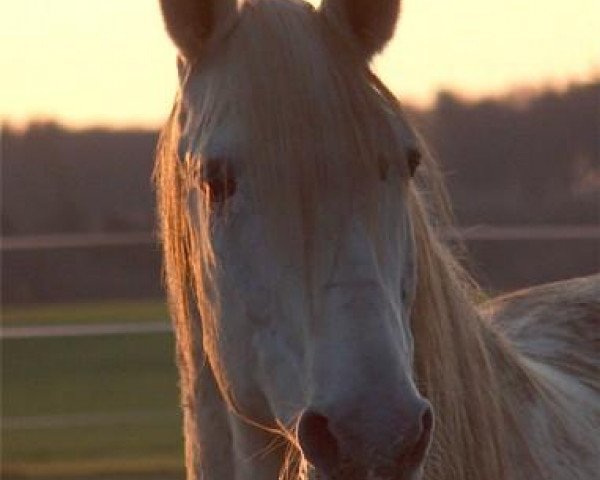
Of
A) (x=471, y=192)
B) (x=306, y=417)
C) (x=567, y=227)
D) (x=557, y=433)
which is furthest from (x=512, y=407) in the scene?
(x=471, y=192)

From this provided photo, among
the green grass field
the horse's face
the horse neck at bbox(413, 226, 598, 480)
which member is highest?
the horse's face

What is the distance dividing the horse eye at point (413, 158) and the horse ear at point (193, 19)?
0.42 m

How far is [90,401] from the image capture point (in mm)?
13414

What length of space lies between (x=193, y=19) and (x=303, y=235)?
51 cm

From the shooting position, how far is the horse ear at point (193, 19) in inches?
115

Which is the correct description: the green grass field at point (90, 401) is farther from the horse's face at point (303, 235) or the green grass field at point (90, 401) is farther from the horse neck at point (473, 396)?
the horse's face at point (303, 235)

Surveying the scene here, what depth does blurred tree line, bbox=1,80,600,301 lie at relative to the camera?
58.5 ft

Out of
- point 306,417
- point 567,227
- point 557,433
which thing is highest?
point 306,417

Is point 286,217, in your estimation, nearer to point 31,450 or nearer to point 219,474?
point 219,474

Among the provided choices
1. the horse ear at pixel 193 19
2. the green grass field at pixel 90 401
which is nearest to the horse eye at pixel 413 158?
the horse ear at pixel 193 19

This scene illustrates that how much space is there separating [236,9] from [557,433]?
1029 millimetres

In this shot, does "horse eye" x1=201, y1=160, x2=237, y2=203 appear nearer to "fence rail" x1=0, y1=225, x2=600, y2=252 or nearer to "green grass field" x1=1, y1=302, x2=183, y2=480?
"green grass field" x1=1, y1=302, x2=183, y2=480

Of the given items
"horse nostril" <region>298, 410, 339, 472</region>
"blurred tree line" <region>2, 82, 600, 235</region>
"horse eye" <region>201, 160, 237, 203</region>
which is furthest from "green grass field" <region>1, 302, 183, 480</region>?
"horse nostril" <region>298, 410, 339, 472</region>

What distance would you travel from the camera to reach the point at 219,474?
3.03 metres
